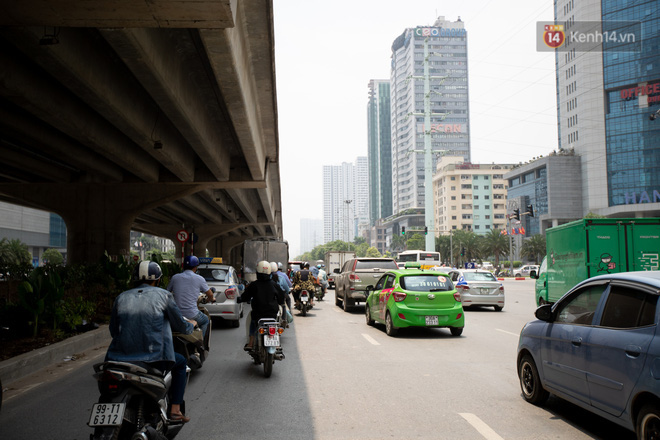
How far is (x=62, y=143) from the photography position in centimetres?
1895

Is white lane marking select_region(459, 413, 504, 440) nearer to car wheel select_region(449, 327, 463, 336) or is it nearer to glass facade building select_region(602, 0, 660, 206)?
car wheel select_region(449, 327, 463, 336)

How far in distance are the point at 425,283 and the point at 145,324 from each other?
8.84m

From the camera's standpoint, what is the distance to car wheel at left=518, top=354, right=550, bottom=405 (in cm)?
611

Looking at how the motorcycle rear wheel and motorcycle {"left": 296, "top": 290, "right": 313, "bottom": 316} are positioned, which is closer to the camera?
the motorcycle rear wheel

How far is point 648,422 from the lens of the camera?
4.10m

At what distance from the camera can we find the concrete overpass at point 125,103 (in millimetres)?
7652

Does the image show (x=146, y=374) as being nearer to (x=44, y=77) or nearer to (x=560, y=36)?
(x=44, y=77)

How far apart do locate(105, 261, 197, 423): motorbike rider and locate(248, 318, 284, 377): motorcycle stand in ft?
10.6

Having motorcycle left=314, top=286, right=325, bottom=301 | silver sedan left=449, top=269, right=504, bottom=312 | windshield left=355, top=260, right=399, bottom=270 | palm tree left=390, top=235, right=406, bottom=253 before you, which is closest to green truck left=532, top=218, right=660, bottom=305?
silver sedan left=449, top=269, right=504, bottom=312

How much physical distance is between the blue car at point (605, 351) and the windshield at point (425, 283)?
19.5 ft

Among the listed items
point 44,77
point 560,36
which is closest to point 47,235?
point 44,77

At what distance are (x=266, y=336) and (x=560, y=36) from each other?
117 meters

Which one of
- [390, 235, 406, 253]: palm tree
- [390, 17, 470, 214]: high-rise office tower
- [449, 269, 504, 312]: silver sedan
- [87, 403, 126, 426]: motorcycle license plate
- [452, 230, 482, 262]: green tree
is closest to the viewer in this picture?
[87, 403, 126, 426]: motorcycle license plate

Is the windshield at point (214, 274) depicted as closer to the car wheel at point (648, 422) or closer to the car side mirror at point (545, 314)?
the car side mirror at point (545, 314)
